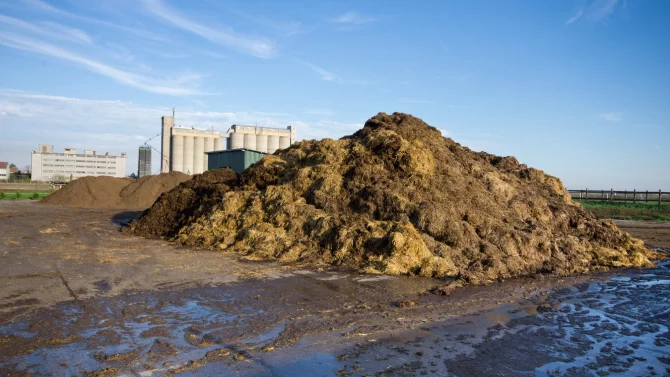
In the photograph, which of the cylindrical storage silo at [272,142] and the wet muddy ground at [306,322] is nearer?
the wet muddy ground at [306,322]

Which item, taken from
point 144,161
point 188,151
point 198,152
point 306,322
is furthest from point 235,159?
point 144,161

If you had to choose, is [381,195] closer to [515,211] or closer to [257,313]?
[515,211]

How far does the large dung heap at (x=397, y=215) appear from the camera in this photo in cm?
961

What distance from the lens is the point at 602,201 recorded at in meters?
39.2

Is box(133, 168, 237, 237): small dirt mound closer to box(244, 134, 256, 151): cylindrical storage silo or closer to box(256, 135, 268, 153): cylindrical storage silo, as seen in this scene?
box(244, 134, 256, 151): cylindrical storage silo

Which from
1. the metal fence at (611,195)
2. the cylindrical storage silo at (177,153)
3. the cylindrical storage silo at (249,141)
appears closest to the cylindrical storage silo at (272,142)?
the cylindrical storage silo at (249,141)

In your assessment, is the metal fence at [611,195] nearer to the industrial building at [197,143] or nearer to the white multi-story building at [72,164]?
the industrial building at [197,143]

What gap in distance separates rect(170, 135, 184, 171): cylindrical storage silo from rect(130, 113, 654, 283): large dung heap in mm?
39625

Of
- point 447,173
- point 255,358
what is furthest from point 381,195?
point 255,358

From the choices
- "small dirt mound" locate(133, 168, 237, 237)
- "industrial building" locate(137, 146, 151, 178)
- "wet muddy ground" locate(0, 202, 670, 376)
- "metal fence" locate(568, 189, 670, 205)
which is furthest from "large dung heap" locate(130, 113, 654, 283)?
"industrial building" locate(137, 146, 151, 178)

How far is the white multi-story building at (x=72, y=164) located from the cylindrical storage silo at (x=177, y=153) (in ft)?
112

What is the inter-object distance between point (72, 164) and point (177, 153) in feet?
139

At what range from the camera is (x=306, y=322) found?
226 inches

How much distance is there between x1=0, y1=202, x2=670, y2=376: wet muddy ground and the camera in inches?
174
